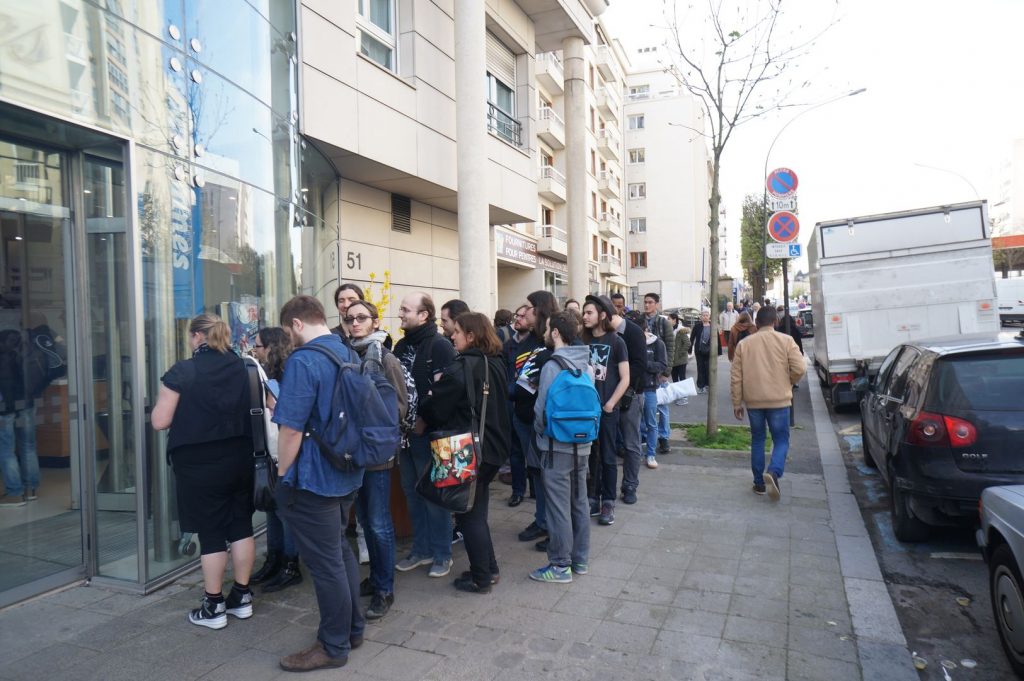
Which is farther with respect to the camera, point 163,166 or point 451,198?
point 451,198

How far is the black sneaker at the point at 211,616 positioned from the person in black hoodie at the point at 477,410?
1463 millimetres

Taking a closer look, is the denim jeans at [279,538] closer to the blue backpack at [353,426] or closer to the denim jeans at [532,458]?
the blue backpack at [353,426]

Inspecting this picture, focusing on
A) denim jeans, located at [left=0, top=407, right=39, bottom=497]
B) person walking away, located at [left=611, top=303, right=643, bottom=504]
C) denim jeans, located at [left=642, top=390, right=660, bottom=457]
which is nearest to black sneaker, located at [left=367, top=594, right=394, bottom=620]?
person walking away, located at [left=611, top=303, right=643, bottom=504]

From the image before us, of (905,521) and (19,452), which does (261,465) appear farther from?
(905,521)

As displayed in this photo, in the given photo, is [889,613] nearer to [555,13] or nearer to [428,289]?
[428,289]

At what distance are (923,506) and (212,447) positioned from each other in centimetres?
500

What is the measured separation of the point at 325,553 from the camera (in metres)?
3.60

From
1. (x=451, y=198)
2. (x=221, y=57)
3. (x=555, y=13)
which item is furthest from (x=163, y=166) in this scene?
(x=555, y=13)

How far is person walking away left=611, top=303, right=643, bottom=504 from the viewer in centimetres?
647

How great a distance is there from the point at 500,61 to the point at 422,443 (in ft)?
37.8

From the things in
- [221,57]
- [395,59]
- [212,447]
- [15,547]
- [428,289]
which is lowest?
[15,547]

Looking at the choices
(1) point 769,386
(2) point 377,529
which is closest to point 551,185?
(1) point 769,386

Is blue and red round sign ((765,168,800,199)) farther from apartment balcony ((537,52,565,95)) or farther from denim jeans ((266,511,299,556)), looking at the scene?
apartment balcony ((537,52,565,95))

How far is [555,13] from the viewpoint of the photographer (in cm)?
1523
